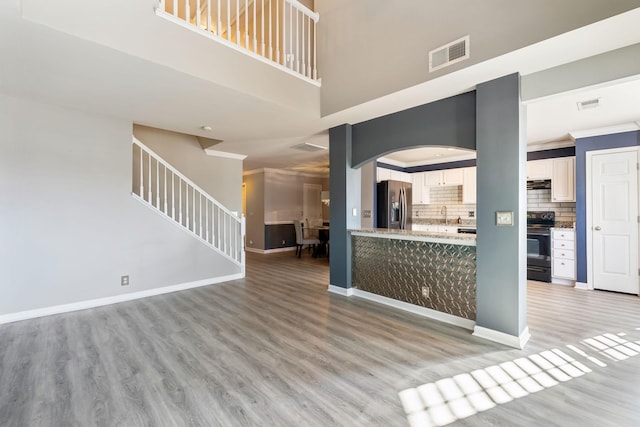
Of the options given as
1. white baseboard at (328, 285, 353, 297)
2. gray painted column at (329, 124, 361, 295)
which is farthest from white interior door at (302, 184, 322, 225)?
white baseboard at (328, 285, 353, 297)

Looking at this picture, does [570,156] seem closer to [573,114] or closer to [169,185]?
[573,114]

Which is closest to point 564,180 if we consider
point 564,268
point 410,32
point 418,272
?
point 564,268

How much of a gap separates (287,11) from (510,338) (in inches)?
182

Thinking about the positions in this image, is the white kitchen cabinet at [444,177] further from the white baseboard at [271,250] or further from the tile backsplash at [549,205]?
the white baseboard at [271,250]

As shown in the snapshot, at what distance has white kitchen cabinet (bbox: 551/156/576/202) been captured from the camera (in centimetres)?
468

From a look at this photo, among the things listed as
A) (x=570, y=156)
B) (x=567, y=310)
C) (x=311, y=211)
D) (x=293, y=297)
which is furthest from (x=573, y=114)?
(x=311, y=211)

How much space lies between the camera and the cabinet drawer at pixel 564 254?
4471mm

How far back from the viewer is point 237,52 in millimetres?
2875

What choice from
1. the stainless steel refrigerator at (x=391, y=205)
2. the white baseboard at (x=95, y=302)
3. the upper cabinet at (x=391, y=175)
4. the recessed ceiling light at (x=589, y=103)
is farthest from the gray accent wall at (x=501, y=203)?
the white baseboard at (x=95, y=302)

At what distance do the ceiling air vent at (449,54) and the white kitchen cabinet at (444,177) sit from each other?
401 centimetres

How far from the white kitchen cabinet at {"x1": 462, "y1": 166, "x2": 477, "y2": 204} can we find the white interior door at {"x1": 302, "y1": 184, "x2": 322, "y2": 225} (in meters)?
4.69

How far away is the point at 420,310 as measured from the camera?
3311mm

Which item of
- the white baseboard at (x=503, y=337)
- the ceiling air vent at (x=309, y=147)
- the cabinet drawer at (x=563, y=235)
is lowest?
the white baseboard at (x=503, y=337)

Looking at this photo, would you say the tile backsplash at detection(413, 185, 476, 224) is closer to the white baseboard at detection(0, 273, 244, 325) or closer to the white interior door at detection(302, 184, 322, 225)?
the white interior door at detection(302, 184, 322, 225)
